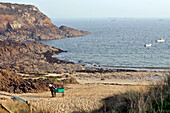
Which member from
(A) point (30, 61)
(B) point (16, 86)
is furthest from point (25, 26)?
(B) point (16, 86)

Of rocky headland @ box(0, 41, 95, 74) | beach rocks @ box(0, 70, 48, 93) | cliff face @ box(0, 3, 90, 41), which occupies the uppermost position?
cliff face @ box(0, 3, 90, 41)

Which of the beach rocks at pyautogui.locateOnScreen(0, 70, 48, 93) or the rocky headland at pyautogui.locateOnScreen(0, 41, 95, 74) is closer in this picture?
the beach rocks at pyautogui.locateOnScreen(0, 70, 48, 93)

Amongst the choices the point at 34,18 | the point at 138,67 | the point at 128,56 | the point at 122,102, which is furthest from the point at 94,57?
the point at 34,18

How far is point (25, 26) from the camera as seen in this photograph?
96312 millimetres

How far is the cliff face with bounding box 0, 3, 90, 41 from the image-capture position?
8606 cm

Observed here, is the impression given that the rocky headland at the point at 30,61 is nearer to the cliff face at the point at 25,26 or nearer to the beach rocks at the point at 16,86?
the beach rocks at the point at 16,86

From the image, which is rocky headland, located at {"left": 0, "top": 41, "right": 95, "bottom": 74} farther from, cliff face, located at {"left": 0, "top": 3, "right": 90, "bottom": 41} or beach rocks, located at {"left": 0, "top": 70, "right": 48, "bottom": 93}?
cliff face, located at {"left": 0, "top": 3, "right": 90, "bottom": 41}

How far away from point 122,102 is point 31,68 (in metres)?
27.1

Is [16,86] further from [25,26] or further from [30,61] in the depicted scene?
[25,26]

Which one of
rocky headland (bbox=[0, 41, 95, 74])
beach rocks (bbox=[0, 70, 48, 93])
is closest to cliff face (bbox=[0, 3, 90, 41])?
rocky headland (bbox=[0, 41, 95, 74])

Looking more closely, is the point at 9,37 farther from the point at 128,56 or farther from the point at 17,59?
the point at 128,56

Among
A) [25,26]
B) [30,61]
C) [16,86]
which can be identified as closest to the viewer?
[16,86]

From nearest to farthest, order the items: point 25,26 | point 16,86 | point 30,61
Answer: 1. point 16,86
2. point 30,61
3. point 25,26

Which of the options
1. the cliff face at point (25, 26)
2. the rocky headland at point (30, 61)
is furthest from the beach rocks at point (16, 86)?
the cliff face at point (25, 26)
